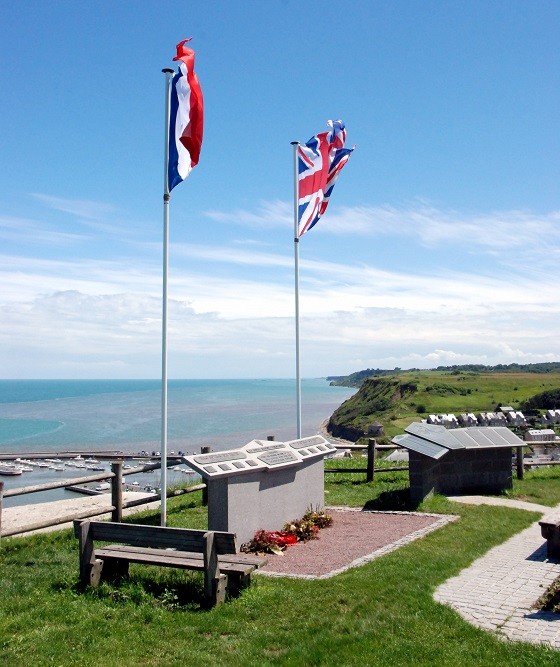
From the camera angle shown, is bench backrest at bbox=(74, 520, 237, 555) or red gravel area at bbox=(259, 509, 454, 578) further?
red gravel area at bbox=(259, 509, 454, 578)

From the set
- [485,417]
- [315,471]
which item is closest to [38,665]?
[315,471]

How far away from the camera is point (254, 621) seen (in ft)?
21.4

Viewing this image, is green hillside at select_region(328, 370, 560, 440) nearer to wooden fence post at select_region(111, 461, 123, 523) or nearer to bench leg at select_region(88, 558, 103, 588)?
wooden fence post at select_region(111, 461, 123, 523)

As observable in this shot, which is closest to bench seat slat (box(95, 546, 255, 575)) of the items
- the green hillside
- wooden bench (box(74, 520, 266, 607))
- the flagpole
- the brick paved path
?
wooden bench (box(74, 520, 266, 607))

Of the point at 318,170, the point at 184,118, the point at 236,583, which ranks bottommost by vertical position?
the point at 236,583

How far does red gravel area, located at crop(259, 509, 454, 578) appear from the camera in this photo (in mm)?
8695

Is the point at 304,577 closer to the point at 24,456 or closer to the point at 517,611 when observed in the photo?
the point at 517,611

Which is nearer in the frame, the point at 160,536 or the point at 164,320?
the point at 160,536

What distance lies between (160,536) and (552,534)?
5137mm

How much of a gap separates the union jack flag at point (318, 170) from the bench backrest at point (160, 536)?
9.27 meters

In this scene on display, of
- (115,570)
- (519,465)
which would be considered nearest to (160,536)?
(115,570)

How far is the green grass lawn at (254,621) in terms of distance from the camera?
18.3 feet

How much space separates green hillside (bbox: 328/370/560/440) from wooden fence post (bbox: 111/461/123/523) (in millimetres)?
66646

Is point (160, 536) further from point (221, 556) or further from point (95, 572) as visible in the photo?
point (95, 572)
